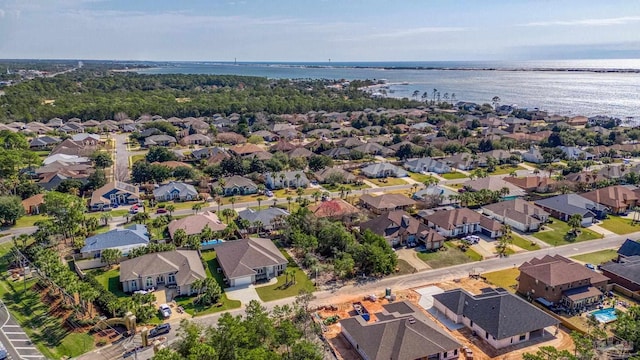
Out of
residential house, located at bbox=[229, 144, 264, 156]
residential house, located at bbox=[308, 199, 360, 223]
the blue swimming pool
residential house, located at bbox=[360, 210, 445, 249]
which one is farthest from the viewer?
residential house, located at bbox=[229, 144, 264, 156]

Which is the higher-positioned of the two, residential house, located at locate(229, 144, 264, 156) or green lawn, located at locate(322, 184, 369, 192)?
residential house, located at locate(229, 144, 264, 156)

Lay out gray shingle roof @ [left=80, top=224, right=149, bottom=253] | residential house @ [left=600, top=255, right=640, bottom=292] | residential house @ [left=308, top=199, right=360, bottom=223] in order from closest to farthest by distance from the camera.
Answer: residential house @ [left=600, top=255, right=640, bottom=292] → gray shingle roof @ [left=80, top=224, right=149, bottom=253] → residential house @ [left=308, top=199, right=360, bottom=223]

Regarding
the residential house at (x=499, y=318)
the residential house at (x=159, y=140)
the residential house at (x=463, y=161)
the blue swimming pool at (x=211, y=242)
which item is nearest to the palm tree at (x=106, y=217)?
the blue swimming pool at (x=211, y=242)

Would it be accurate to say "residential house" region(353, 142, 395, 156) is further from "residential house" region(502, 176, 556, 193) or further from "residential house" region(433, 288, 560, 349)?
"residential house" region(433, 288, 560, 349)

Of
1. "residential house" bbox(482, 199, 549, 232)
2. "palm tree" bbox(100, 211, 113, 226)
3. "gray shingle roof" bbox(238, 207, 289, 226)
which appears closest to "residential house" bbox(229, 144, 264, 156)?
"palm tree" bbox(100, 211, 113, 226)

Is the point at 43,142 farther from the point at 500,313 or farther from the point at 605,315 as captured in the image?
the point at 605,315

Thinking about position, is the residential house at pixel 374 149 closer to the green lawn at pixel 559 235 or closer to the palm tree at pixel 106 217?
the green lawn at pixel 559 235
